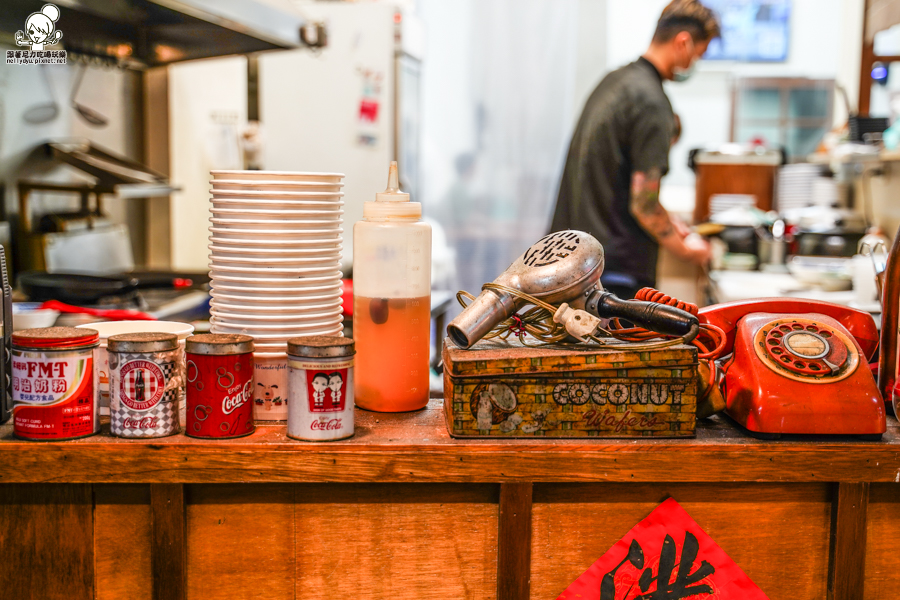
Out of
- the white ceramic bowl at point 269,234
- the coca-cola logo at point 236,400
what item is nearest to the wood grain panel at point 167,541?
the coca-cola logo at point 236,400

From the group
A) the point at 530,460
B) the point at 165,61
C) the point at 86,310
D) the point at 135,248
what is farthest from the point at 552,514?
the point at 135,248

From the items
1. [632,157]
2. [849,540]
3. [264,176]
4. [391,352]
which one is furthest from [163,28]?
[849,540]

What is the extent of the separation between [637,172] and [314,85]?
1.93m

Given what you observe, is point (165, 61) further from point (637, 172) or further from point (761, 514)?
point (761, 514)

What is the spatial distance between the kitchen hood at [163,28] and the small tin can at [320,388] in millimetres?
1403

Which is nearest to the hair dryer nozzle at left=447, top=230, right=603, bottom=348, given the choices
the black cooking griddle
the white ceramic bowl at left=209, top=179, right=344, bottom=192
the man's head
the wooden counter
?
the wooden counter

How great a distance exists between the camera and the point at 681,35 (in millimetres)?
2688

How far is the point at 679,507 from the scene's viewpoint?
0.97 m

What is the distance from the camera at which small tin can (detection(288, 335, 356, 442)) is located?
89 centimetres

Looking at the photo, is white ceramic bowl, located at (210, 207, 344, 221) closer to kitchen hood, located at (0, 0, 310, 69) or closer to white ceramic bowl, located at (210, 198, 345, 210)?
white ceramic bowl, located at (210, 198, 345, 210)

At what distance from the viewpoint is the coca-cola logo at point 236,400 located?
0.92 m

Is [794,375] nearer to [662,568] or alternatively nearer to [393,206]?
[662,568]

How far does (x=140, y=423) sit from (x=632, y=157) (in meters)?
2.04

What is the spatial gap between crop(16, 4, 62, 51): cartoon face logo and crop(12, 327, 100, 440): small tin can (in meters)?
1.47
